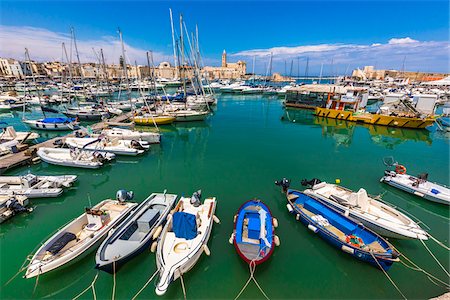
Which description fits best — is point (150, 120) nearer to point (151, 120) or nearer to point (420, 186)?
point (151, 120)

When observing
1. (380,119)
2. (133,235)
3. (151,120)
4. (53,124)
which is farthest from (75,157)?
(380,119)

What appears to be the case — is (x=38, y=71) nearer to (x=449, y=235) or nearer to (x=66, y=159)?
(x=66, y=159)

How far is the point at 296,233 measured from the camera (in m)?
13.3

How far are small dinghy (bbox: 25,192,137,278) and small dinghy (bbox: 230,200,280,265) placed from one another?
24.8ft

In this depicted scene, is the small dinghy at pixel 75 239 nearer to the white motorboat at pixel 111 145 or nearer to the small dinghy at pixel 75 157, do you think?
the small dinghy at pixel 75 157

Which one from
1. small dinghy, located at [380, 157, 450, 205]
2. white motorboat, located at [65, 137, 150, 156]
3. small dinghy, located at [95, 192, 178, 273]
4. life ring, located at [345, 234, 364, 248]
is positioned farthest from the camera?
white motorboat, located at [65, 137, 150, 156]

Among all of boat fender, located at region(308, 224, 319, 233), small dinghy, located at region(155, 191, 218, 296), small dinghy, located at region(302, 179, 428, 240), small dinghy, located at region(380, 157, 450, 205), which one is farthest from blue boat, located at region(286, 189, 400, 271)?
small dinghy, located at region(380, 157, 450, 205)

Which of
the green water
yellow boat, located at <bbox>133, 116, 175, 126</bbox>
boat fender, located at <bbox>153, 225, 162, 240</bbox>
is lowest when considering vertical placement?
the green water

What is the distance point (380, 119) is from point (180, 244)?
47853 millimetres

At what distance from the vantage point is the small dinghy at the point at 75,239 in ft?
31.9

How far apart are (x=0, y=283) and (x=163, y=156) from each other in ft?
58.0

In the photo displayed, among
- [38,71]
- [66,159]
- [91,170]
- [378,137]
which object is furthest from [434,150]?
[38,71]

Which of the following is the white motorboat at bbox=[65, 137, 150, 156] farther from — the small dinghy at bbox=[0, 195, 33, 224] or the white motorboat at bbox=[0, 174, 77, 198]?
the small dinghy at bbox=[0, 195, 33, 224]

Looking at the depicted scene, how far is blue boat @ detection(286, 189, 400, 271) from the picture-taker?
1056cm
